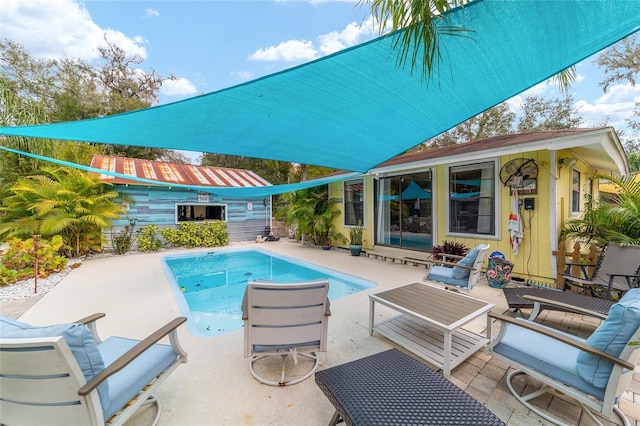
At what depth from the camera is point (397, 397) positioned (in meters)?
1.48

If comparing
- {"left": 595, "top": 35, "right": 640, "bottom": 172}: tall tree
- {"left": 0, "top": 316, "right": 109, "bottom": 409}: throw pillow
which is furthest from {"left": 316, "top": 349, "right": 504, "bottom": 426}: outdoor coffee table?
{"left": 595, "top": 35, "right": 640, "bottom": 172}: tall tree

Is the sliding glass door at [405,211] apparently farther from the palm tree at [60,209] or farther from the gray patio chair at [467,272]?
the palm tree at [60,209]

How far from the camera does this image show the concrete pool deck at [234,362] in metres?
1.81

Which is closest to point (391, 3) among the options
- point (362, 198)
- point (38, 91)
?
point (362, 198)

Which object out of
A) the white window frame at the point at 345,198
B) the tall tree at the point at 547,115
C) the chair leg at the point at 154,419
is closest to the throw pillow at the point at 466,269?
the chair leg at the point at 154,419

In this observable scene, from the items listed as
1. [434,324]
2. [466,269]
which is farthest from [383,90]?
[466,269]

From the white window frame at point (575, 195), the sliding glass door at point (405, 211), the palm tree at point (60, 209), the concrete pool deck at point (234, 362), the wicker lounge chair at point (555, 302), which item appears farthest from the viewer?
the sliding glass door at point (405, 211)

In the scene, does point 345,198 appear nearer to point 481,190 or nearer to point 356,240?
point 356,240

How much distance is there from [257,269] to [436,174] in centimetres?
552

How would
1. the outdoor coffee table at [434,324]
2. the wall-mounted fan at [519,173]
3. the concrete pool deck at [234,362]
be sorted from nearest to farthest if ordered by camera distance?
1. the concrete pool deck at [234,362]
2. the outdoor coffee table at [434,324]
3. the wall-mounted fan at [519,173]

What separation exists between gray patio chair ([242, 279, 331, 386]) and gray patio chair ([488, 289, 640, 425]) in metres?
1.48

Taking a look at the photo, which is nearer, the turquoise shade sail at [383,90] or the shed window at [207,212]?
the turquoise shade sail at [383,90]

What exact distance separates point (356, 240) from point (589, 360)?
6467mm

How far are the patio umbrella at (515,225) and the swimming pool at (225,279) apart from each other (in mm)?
2889
